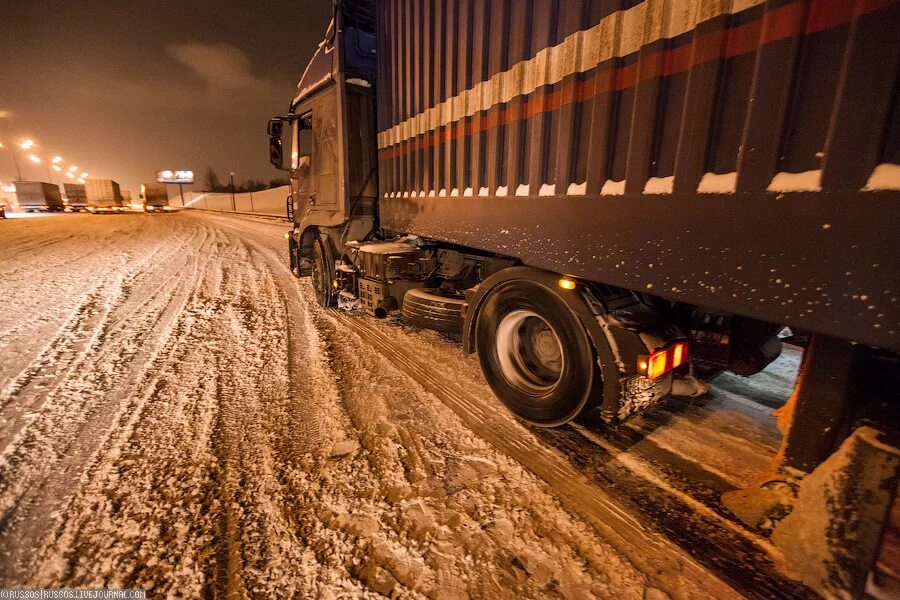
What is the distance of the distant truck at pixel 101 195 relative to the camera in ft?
140

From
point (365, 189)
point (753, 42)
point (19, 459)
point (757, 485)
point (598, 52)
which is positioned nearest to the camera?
point (753, 42)

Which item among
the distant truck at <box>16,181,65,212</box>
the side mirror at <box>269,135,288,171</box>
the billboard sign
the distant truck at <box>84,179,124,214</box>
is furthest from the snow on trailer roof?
the billboard sign

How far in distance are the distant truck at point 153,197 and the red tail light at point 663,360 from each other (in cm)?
5774

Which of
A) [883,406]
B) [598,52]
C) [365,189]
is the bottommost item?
[883,406]

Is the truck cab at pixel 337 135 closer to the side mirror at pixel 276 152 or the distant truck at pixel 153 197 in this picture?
the side mirror at pixel 276 152

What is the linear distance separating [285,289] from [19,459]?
4749 mm

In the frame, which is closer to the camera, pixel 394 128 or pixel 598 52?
pixel 598 52

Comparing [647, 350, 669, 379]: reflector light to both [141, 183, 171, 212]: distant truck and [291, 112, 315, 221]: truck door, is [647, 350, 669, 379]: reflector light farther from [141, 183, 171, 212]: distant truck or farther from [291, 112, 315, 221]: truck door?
[141, 183, 171, 212]: distant truck

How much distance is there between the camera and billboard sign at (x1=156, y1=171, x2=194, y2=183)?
3391 inches

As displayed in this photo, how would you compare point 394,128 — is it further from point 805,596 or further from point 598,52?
point 805,596

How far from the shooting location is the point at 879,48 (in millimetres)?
1061

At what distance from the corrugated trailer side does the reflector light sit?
0.56 m

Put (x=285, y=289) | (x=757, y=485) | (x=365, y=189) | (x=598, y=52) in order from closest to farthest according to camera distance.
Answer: (x=598, y=52) < (x=757, y=485) < (x=365, y=189) < (x=285, y=289)

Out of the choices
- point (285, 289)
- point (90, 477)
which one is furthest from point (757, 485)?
point (285, 289)
